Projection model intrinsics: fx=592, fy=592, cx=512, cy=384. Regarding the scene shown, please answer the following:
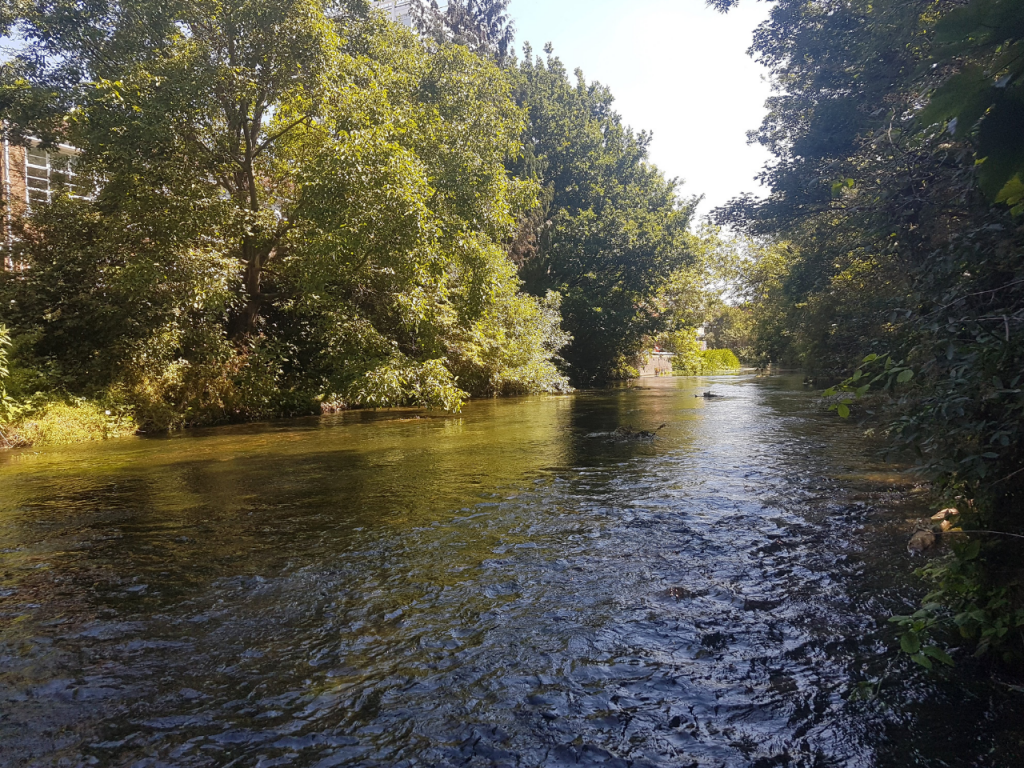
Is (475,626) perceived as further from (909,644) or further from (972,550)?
(972,550)

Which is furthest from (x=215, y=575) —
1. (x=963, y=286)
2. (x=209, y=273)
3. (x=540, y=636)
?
(x=209, y=273)

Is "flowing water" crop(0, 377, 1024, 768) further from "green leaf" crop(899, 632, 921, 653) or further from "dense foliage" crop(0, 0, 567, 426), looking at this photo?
"dense foliage" crop(0, 0, 567, 426)

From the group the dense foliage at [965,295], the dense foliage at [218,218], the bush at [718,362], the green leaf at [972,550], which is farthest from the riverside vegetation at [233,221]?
the bush at [718,362]

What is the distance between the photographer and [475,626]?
411 cm

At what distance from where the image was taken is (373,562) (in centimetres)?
537

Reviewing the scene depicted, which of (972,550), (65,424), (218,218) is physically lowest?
(972,550)

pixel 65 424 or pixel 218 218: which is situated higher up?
pixel 218 218

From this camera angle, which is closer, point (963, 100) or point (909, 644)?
point (963, 100)

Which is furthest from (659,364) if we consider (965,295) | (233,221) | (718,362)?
(965,295)

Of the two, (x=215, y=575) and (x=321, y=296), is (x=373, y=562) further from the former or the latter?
(x=321, y=296)

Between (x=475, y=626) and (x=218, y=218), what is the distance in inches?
570

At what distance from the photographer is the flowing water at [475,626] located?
2.88 m

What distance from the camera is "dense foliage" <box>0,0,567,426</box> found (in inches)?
573

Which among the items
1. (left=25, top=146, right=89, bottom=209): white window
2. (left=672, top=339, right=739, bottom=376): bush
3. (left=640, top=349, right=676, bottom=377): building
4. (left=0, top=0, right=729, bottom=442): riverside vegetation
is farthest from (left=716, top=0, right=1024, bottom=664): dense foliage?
(left=640, top=349, right=676, bottom=377): building
